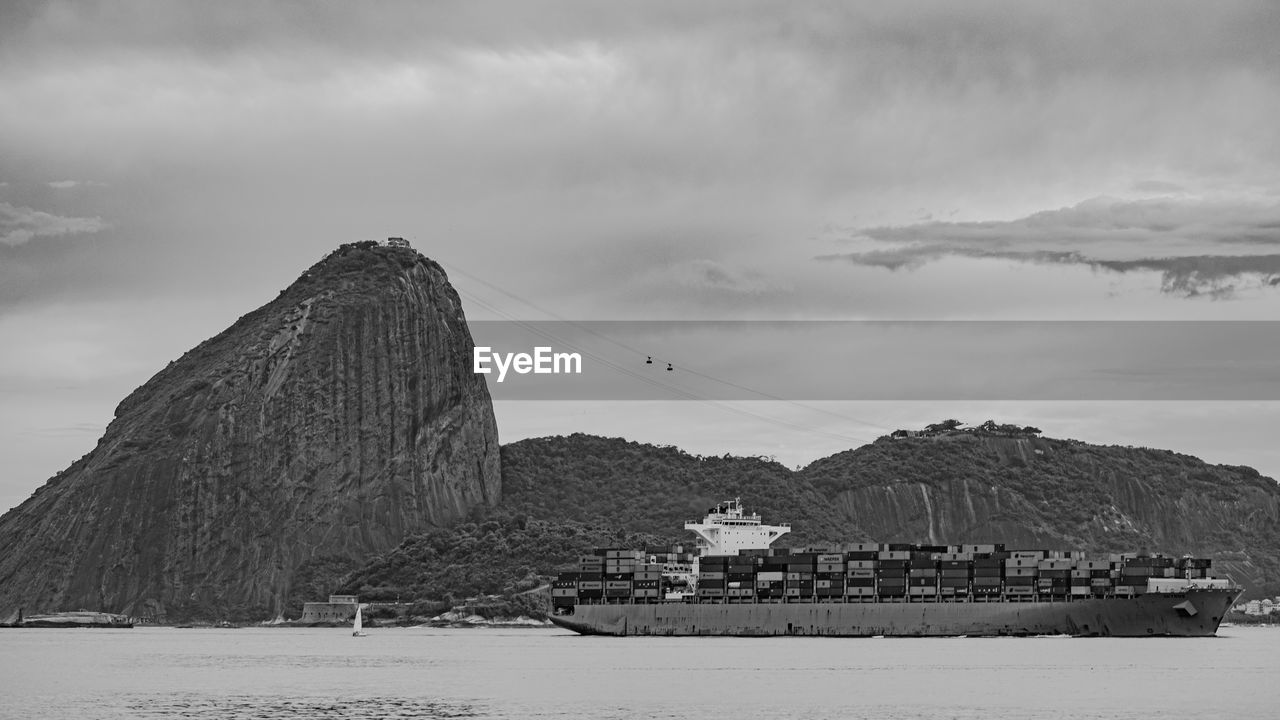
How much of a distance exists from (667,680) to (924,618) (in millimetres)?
67546

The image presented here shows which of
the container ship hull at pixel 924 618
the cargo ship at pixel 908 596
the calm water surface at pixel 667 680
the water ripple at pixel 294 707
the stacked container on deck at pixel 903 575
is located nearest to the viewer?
the water ripple at pixel 294 707

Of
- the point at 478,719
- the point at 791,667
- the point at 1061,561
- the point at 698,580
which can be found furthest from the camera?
the point at 698,580

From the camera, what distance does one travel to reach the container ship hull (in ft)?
491

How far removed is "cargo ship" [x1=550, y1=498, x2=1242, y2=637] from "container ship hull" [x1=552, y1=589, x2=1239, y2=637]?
3.6 inches

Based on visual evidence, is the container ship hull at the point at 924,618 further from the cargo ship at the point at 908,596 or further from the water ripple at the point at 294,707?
the water ripple at the point at 294,707

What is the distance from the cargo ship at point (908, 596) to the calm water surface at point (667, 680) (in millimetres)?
4010

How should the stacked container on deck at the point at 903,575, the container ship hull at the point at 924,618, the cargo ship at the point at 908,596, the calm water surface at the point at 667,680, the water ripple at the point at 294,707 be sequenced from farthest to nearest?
the stacked container on deck at the point at 903,575 < the cargo ship at the point at 908,596 < the container ship hull at the point at 924,618 < the calm water surface at the point at 667,680 < the water ripple at the point at 294,707

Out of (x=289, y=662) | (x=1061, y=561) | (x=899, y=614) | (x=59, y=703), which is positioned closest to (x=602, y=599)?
(x=899, y=614)

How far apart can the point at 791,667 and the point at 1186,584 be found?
72261 mm

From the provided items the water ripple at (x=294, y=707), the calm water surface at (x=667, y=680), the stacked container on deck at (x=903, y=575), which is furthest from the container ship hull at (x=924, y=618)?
the water ripple at (x=294, y=707)

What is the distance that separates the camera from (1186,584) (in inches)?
6531

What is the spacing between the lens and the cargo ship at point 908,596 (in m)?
151

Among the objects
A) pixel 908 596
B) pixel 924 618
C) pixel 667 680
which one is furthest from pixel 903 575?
pixel 667 680

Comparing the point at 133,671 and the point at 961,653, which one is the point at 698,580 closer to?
the point at 961,653
